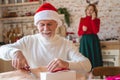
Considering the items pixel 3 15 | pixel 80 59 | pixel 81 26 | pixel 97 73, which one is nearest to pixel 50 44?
pixel 80 59

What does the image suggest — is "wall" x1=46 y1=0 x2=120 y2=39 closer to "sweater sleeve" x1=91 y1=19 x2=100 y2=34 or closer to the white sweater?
"sweater sleeve" x1=91 y1=19 x2=100 y2=34

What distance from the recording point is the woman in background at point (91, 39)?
4090 mm

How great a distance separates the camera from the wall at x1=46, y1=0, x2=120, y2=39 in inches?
181

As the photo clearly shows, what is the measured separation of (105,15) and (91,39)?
2.53 feet

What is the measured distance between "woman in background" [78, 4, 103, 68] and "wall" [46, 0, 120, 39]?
42 cm

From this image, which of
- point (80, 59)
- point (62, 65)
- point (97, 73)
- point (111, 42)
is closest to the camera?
point (62, 65)

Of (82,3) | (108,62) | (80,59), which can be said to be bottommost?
(108,62)


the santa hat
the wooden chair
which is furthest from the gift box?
the santa hat

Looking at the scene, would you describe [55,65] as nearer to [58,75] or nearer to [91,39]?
[58,75]

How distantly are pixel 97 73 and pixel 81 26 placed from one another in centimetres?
222

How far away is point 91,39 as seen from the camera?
4121 mm

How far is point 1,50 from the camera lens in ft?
6.49

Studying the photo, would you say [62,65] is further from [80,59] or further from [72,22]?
[72,22]

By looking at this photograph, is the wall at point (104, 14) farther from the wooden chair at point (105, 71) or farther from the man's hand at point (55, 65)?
the man's hand at point (55, 65)
